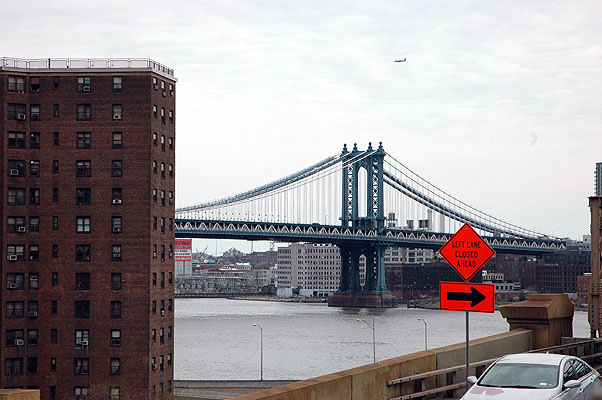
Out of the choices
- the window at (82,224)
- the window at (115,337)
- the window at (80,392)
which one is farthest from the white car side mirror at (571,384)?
the window at (82,224)

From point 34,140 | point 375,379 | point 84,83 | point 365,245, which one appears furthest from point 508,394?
point 365,245

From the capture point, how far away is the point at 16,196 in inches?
2808

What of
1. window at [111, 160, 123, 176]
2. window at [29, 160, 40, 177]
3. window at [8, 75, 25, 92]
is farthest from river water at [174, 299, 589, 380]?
window at [8, 75, 25, 92]

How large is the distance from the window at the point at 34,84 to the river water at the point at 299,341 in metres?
25.9

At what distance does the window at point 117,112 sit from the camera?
7081cm

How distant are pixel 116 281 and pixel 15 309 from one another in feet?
25.3

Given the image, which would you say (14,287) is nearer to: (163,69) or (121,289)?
(121,289)

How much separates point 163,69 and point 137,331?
21.5 metres

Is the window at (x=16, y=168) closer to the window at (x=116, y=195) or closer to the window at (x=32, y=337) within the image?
the window at (x=116, y=195)

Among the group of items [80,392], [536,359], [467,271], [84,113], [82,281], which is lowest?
[80,392]

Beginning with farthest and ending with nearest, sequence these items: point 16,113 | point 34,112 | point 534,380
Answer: point 34,112 → point 16,113 → point 534,380

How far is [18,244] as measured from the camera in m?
70.6

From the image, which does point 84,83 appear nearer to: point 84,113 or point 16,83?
point 84,113

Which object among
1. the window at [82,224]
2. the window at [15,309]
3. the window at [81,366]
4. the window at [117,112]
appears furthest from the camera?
the window at [117,112]
